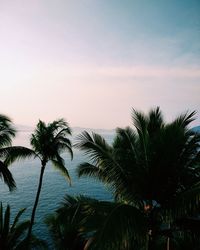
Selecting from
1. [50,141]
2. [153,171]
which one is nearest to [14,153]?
[50,141]

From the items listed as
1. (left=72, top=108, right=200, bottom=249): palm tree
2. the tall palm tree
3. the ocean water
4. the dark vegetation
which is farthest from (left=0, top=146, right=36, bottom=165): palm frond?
the ocean water

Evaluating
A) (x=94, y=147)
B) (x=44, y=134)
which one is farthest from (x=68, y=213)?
(x=44, y=134)

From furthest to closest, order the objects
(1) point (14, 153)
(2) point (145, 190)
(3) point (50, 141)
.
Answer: (3) point (50, 141) < (1) point (14, 153) < (2) point (145, 190)

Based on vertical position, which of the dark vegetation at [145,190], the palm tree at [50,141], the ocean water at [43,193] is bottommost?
the ocean water at [43,193]

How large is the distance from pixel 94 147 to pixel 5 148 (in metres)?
5.37

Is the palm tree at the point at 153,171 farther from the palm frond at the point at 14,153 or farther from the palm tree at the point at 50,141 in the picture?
the palm tree at the point at 50,141

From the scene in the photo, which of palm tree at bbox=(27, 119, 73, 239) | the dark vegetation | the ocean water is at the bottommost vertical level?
the ocean water

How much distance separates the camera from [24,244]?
12.1m

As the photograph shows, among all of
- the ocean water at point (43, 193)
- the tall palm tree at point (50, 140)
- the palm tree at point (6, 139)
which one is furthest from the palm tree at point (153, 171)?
the ocean water at point (43, 193)

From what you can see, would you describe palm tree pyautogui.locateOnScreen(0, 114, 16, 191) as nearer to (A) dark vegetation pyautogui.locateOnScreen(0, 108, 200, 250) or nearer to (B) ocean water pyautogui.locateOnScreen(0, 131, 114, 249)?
(A) dark vegetation pyautogui.locateOnScreen(0, 108, 200, 250)

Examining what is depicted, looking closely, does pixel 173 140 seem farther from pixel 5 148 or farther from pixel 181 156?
pixel 5 148

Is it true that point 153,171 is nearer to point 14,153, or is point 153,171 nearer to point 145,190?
point 145,190

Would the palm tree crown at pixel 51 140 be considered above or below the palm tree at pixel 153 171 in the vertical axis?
above

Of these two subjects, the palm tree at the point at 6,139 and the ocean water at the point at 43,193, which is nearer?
the palm tree at the point at 6,139
